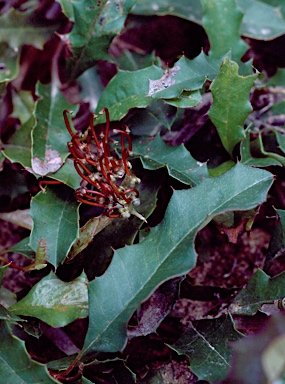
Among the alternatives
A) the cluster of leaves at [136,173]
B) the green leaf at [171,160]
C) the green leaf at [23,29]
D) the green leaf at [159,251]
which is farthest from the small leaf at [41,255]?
the green leaf at [23,29]

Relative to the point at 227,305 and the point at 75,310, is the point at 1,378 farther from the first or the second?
the point at 227,305

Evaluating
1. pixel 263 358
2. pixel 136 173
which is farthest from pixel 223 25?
pixel 263 358

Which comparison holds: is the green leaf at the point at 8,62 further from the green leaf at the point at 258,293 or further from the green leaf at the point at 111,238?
the green leaf at the point at 258,293

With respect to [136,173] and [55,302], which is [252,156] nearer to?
[136,173]

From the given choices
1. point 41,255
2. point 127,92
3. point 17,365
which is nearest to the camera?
point 17,365

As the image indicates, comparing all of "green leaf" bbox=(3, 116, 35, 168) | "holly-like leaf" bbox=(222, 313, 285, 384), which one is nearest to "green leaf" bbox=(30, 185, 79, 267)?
"green leaf" bbox=(3, 116, 35, 168)

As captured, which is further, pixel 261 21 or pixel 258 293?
pixel 261 21
